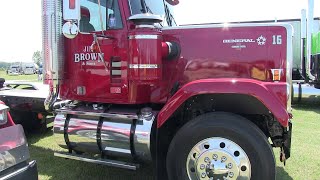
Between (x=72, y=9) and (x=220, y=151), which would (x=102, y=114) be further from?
(x=220, y=151)

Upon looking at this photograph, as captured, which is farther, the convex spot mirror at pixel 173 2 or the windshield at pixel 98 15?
the convex spot mirror at pixel 173 2

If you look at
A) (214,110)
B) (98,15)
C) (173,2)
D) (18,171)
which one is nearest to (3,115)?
(18,171)

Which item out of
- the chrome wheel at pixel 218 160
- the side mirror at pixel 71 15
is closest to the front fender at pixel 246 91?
the chrome wheel at pixel 218 160

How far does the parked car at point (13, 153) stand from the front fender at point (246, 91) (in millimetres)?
1445

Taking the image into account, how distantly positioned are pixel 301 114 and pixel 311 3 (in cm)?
287

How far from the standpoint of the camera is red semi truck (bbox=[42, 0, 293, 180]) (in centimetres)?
341

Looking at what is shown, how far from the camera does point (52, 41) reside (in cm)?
422

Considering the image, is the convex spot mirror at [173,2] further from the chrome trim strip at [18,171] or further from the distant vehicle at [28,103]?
the chrome trim strip at [18,171]

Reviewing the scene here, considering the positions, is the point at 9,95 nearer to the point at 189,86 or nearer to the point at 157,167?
the point at 157,167

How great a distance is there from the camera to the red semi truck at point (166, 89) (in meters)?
3.41

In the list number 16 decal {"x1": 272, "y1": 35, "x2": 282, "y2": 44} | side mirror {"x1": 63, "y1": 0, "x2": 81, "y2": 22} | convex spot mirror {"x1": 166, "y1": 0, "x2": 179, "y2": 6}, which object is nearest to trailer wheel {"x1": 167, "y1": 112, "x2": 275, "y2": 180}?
number 16 decal {"x1": 272, "y1": 35, "x2": 282, "y2": 44}

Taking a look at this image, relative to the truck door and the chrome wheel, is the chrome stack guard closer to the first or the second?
the truck door

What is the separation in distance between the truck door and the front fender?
2.82ft

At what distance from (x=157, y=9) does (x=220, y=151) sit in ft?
6.85
